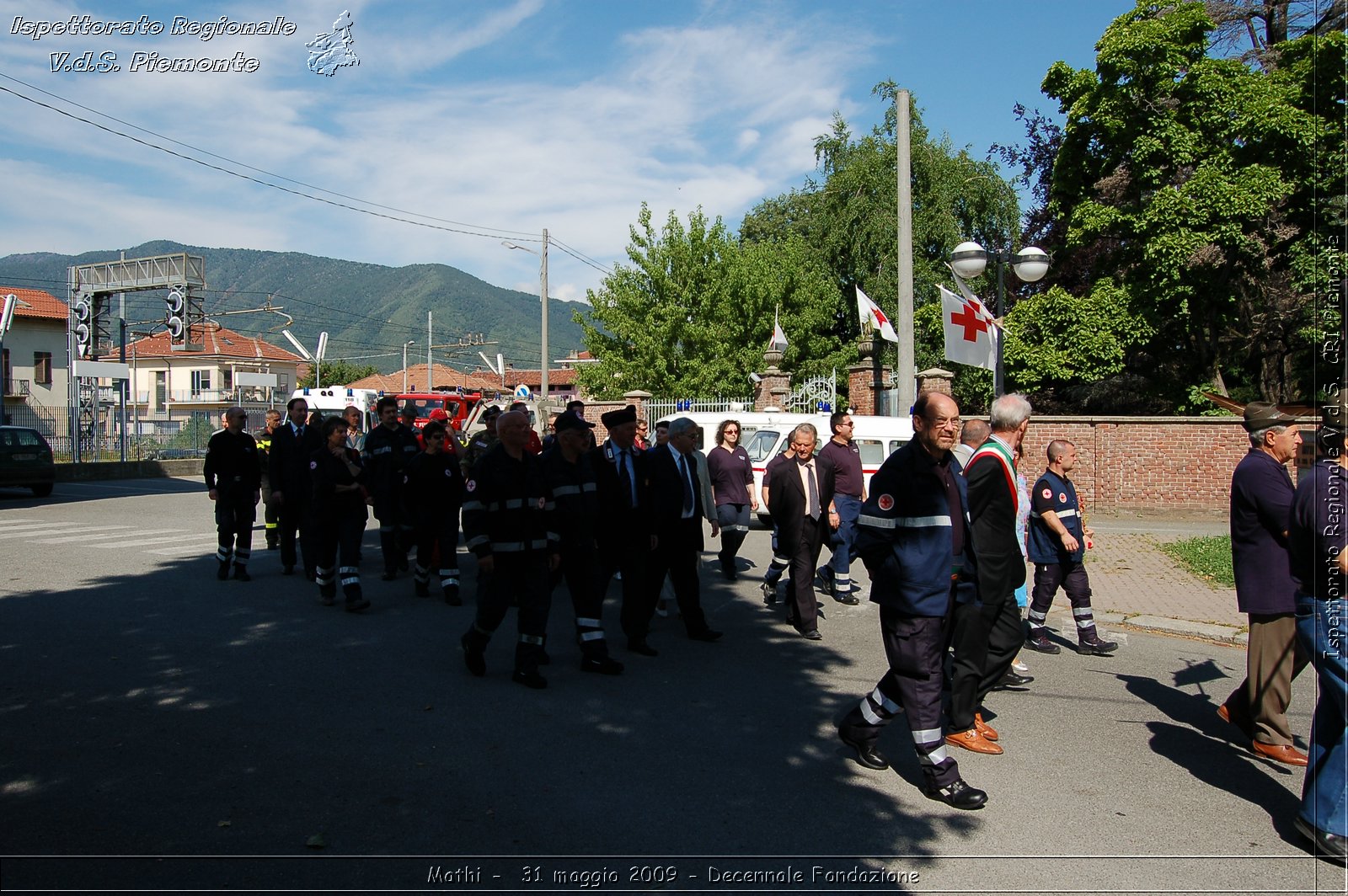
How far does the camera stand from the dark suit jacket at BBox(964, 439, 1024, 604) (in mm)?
5238

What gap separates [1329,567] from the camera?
164 inches

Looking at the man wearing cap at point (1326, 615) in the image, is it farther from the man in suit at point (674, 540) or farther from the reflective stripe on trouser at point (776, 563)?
the man in suit at point (674, 540)

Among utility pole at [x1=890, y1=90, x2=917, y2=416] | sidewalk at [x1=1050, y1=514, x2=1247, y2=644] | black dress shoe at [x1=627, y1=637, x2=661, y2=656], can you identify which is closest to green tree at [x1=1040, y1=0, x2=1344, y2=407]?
utility pole at [x1=890, y1=90, x2=917, y2=416]

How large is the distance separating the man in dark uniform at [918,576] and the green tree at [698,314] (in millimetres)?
27886

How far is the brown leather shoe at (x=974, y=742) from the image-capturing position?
5320 millimetres

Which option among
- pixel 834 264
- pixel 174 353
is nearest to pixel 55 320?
pixel 174 353

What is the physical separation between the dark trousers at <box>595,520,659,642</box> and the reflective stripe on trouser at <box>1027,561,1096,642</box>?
3288mm

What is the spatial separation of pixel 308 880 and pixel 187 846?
0.67 metres

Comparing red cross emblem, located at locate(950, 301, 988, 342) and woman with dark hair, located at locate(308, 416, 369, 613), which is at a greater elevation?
red cross emblem, located at locate(950, 301, 988, 342)

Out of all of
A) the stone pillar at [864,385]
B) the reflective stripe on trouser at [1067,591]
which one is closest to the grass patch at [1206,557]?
the reflective stripe on trouser at [1067,591]

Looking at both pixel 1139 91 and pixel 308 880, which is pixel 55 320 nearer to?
pixel 1139 91

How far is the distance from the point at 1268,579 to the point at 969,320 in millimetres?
9141

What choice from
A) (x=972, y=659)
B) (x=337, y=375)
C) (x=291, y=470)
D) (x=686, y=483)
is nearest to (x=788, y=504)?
(x=686, y=483)

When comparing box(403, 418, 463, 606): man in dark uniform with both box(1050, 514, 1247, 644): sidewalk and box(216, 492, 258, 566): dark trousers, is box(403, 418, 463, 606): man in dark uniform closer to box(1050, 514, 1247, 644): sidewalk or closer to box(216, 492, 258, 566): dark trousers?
box(216, 492, 258, 566): dark trousers
